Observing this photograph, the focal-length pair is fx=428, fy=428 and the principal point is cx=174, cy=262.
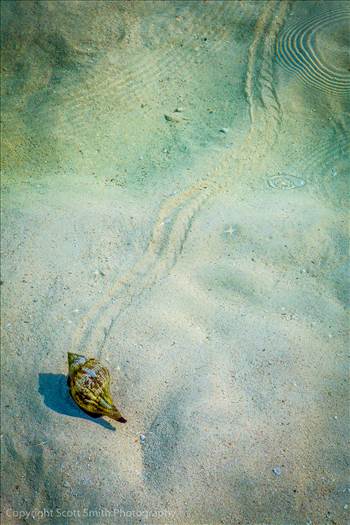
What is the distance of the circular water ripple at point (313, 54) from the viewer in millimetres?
4922

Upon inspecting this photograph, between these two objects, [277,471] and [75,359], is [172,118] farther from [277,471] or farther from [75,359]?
[277,471]

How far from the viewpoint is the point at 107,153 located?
484 cm

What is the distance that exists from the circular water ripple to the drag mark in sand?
0.63ft

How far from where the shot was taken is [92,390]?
3.08 meters

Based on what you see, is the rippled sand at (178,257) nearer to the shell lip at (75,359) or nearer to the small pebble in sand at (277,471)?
the small pebble in sand at (277,471)

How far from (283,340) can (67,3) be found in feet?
16.8

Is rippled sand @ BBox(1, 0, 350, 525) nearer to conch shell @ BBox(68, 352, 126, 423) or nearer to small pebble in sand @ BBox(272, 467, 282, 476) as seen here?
small pebble in sand @ BBox(272, 467, 282, 476)

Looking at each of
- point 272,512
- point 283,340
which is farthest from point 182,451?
point 283,340

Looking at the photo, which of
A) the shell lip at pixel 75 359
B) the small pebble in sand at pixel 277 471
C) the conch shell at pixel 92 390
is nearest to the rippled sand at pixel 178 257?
the small pebble in sand at pixel 277 471

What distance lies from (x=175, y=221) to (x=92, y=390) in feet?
6.00

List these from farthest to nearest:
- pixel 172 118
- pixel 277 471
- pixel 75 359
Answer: pixel 172 118, pixel 75 359, pixel 277 471

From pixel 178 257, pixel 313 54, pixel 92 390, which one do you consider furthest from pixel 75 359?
pixel 313 54

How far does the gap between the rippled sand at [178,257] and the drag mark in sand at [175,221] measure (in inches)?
0.8

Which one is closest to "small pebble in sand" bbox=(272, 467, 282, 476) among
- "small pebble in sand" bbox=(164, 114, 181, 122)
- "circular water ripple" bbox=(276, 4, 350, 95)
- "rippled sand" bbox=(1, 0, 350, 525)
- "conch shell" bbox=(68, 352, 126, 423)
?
"rippled sand" bbox=(1, 0, 350, 525)
